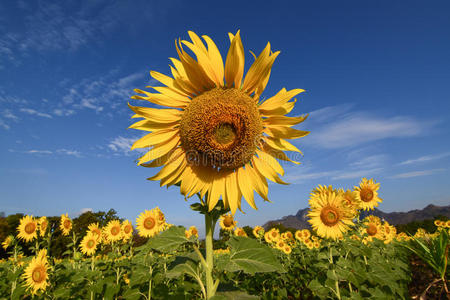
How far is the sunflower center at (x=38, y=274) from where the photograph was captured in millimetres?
5828

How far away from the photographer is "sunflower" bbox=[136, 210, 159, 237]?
713 cm

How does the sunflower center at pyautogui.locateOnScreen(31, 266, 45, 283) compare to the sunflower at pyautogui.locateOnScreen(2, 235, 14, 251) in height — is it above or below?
below

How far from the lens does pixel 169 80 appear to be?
228 cm

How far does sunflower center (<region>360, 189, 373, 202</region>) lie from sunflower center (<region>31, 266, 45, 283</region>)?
962 centimetres

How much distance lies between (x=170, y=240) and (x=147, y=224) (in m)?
5.55

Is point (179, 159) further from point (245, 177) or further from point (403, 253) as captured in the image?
point (403, 253)

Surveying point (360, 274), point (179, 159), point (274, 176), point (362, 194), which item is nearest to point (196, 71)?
point (179, 159)

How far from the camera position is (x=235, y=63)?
6.89 feet

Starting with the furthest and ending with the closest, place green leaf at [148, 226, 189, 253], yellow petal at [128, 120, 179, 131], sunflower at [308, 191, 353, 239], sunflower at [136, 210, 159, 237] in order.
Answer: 1. sunflower at [136, 210, 159, 237]
2. sunflower at [308, 191, 353, 239]
3. yellow petal at [128, 120, 179, 131]
4. green leaf at [148, 226, 189, 253]

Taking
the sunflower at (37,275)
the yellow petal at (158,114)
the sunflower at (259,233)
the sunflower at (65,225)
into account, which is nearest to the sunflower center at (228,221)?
the sunflower at (259,233)

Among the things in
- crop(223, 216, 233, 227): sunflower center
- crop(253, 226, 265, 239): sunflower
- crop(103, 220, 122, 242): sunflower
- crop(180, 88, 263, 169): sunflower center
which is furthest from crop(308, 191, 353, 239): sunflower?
crop(103, 220, 122, 242): sunflower

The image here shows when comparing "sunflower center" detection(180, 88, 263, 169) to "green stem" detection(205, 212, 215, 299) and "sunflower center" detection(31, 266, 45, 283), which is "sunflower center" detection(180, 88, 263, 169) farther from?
"sunflower center" detection(31, 266, 45, 283)

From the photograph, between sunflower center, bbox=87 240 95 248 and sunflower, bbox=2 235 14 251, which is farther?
sunflower center, bbox=87 240 95 248

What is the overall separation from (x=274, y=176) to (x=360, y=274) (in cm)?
489
